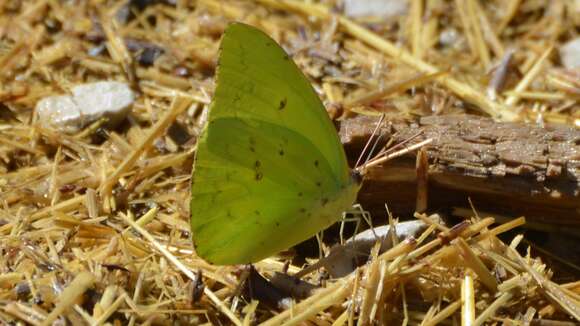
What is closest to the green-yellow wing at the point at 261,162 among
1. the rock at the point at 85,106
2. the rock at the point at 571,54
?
the rock at the point at 85,106

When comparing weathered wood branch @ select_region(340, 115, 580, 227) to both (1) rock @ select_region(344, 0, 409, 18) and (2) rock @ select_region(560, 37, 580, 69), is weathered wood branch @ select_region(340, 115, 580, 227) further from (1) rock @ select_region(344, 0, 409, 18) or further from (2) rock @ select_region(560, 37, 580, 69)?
(1) rock @ select_region(344, 0, 409, 18)

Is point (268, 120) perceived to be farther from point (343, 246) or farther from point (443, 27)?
point (443, 27)

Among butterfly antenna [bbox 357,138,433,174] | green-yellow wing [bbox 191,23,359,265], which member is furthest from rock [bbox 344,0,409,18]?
green-yellow wing [bbox 191,23,359,265]

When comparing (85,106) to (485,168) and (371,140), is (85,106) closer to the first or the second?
(371,140)

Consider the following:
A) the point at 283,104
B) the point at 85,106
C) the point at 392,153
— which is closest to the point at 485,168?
the point at 392,153

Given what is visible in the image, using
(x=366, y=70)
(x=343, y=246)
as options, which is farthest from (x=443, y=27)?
(x=343, y=246)

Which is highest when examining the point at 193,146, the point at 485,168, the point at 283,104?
the point at 283,104

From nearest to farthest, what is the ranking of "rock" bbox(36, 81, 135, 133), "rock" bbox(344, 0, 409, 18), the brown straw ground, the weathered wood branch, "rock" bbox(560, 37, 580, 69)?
the brown straw ground < the weathered wood branch < "rock" bbox(36, 81, 135, 133) < "rock" bbox(560, 37, 580, 69) < "rock" bbox(344, 0, 409, 18)
